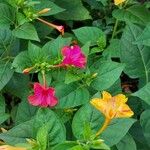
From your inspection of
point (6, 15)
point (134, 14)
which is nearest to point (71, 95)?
point (6, 15)

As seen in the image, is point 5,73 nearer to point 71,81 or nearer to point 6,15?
point 6,15

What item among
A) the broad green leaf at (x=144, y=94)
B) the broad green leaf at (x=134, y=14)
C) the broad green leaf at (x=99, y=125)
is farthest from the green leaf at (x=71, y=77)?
the broad green leaf at (x=134, y=14)

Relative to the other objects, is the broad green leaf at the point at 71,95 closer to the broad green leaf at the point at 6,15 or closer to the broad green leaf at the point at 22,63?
the broad green leaf at the point at 22,63

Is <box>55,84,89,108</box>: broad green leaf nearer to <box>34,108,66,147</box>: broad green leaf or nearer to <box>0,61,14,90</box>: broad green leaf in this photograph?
<box>34,108,66,147</box>: broad green leaf

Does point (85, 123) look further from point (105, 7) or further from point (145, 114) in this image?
point (105, 7)

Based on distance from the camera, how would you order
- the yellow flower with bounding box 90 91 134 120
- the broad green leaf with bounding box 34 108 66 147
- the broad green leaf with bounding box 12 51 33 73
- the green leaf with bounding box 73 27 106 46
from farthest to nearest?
the green leaf with bounding box 73 27 106 46 < the broad green leaf with bounding box 12 51 33 73 < the broad green leaf with bounding box 34 108 66 147 < the yellow flower with bounding box 90 91 134 120

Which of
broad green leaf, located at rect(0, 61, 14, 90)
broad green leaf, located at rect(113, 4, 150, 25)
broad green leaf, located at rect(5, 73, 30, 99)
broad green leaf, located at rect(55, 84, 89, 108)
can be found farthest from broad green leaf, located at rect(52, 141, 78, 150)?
broad green leaf, located at rect(113, 4, 150, 25)

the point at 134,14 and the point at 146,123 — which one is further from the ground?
the point at 134,14
